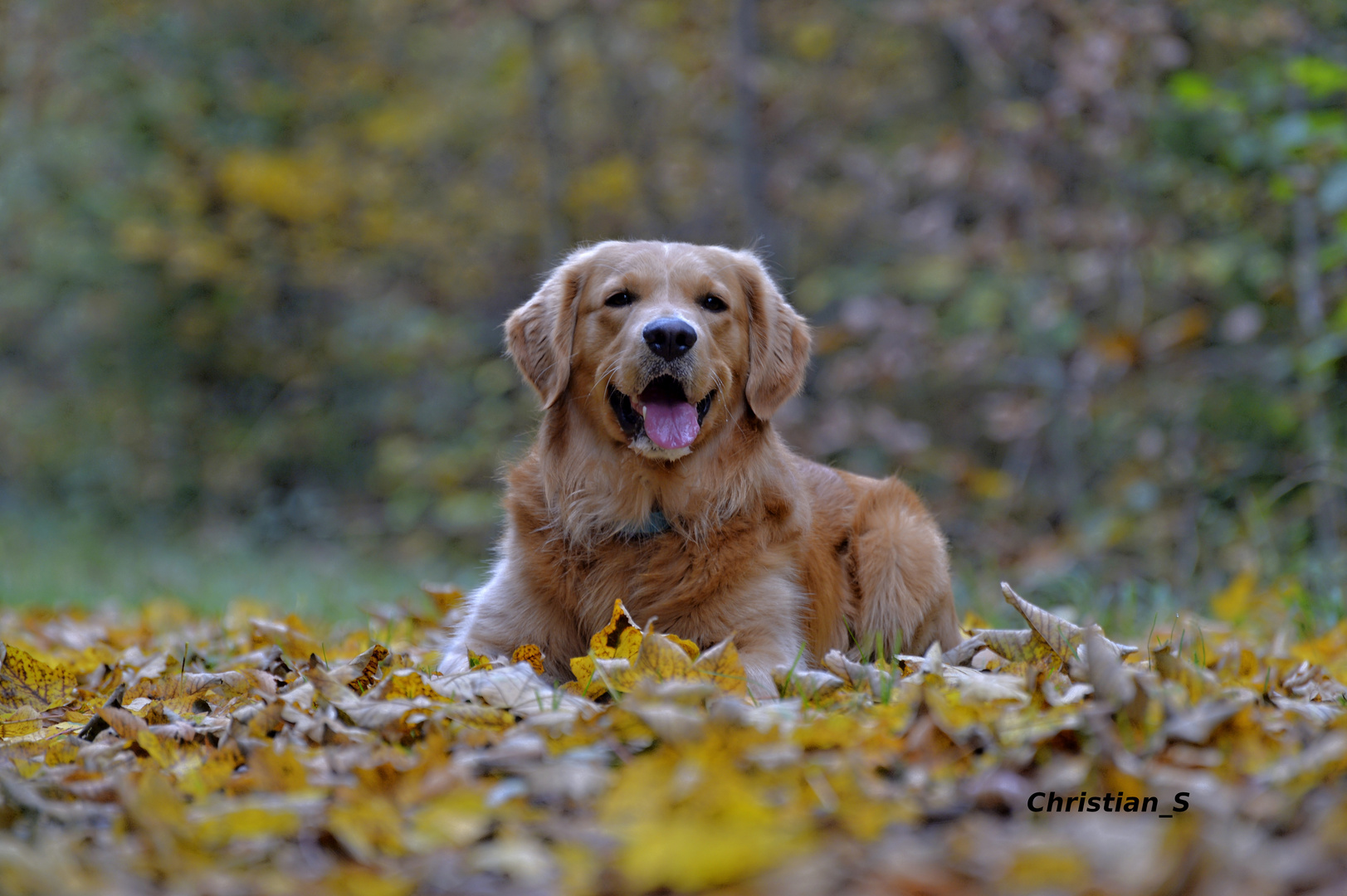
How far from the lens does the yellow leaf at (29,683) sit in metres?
3.12

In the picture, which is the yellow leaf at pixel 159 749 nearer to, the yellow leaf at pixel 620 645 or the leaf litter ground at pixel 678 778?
the leaf litter ground at pixel 678 778

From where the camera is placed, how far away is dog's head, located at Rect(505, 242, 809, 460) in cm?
344

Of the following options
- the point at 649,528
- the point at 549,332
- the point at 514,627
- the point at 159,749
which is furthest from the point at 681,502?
the point at 159,749

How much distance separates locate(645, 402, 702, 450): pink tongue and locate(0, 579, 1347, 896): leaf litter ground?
596mm

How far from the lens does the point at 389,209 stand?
36.7 feet

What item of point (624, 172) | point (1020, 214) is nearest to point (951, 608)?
point (1020, 214)

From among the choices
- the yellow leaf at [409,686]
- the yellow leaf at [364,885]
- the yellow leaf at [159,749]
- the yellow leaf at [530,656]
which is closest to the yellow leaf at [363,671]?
the yellow leaf at [409,686]

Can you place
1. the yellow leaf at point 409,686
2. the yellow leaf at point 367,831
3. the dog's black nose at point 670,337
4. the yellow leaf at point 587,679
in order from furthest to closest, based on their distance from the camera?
the dog's black nose at point 670,337 < the yellow leaf at point 587,679 < the yellow leaf at point 409,686 < the yellow leaf at point 367,831

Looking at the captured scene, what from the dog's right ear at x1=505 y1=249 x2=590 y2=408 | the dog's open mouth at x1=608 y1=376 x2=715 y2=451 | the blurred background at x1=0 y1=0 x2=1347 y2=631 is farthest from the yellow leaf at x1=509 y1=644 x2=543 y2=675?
the blurred background at x1=0 y1=0 x2=1347 y2=631

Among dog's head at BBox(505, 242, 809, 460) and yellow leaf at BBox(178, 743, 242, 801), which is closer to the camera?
yellow leaf at BBox(178, 743, 242, 801)

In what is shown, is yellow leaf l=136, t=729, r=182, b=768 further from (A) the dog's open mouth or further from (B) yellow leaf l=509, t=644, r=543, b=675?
(A) the dog's open mouth

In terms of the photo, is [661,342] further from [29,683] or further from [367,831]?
[29,683]

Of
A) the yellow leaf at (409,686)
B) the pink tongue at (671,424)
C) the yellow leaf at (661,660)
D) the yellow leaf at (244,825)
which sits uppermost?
the pink tongue at (671,424)

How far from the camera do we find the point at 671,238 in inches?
400
